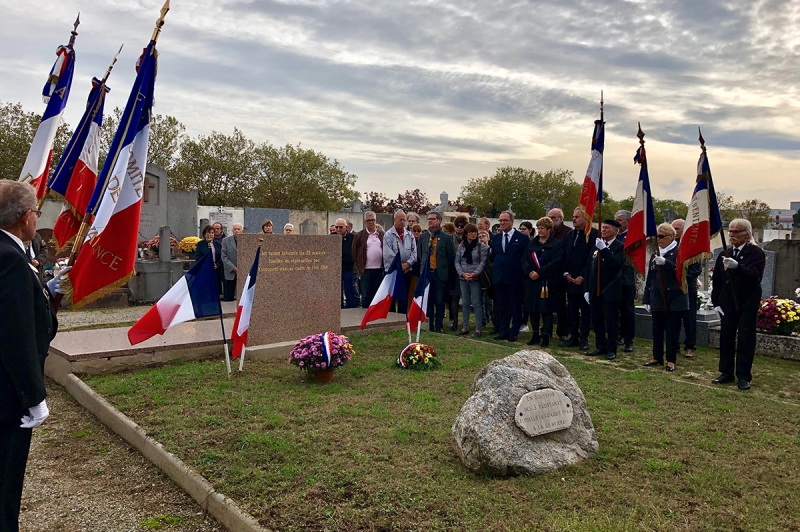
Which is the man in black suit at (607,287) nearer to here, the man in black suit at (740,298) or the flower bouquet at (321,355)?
the man in black suit at (740,298)

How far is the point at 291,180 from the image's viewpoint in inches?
1613

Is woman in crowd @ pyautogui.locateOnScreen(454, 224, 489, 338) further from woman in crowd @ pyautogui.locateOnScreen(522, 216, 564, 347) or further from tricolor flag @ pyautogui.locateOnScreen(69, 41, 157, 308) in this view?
tricolor flag @ pyautogui.locateOnScreen(69, 41, 157, 308)

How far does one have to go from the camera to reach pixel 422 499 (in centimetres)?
380

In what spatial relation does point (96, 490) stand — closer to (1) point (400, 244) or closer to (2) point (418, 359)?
(2) point (418, 359)

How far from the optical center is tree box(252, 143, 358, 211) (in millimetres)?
40625

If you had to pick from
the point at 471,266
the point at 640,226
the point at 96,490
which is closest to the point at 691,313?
the point at 640,226

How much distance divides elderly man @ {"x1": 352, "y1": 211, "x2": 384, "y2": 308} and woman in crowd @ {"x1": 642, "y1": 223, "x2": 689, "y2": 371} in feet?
16.4

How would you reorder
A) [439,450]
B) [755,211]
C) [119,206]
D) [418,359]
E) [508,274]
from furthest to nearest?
1. [755,211]
2. [508,274]
3. [418,359]
4. [119,206]
5. [439,450]

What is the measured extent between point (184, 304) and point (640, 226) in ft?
20.6

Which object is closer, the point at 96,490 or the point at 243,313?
the point at 96,490

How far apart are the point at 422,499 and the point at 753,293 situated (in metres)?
5.24

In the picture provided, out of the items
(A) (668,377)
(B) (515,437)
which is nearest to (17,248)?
(B) (515,437)

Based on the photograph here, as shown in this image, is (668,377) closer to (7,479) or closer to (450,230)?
(450,230)

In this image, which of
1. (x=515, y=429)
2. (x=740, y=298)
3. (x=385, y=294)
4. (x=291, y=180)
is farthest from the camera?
(x=291, y=180)
